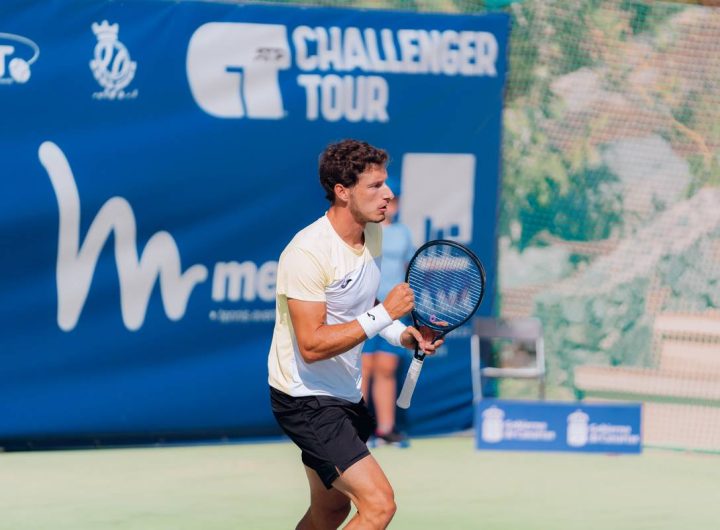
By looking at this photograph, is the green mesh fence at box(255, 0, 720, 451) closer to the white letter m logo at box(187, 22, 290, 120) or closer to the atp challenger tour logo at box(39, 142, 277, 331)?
the white letter m logo at box(187, 22, 290, 120)

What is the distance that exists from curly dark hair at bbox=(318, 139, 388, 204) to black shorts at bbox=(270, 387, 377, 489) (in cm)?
74

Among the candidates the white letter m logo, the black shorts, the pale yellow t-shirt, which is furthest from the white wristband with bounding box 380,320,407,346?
the white letter m logo

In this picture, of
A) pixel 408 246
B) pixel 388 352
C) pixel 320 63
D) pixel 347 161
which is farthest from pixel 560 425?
pixel 347 161

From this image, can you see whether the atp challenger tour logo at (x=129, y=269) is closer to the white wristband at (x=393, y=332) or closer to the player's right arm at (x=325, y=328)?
the white wristband at (x=393, y=332)

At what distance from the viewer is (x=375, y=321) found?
4.42 metres

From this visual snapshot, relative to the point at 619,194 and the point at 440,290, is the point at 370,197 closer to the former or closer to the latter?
the point at 440,290

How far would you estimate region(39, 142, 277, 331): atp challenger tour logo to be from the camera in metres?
8.19

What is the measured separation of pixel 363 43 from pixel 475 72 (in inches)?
32.8

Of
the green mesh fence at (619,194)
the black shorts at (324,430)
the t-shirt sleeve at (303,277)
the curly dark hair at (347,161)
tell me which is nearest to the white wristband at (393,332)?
the black shorts at (324,430)

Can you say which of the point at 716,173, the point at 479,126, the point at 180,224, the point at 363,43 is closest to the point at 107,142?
the point at 180,224

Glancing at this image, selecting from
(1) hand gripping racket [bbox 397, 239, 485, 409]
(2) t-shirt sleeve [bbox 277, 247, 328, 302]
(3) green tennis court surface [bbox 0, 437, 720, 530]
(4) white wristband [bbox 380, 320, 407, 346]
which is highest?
(2) t-shirt sleeve [bbox 277, 247, 328, 302]

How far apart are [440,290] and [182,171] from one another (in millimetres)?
3630

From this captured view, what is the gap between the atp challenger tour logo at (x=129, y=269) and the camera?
819 cm

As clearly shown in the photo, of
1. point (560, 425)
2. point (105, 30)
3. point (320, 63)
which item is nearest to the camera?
point (105, 30)
